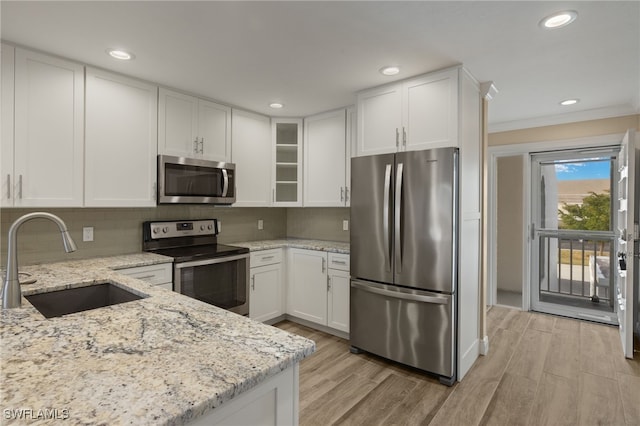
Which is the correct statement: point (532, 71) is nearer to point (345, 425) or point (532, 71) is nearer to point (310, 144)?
point (310, 144)

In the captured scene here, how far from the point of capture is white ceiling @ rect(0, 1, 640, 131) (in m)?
1.80

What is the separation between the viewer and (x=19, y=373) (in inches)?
32.9

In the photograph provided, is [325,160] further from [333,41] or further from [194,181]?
[333,41]

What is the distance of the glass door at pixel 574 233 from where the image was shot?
3896 mm

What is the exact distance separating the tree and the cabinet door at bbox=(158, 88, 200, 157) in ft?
14.4

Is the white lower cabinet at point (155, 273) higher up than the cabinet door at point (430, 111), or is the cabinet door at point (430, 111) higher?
the cabinet door at point (430, 111)

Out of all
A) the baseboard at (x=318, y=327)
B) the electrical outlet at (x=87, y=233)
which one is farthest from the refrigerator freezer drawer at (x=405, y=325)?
the electrical outlet at (x=87, y=233)

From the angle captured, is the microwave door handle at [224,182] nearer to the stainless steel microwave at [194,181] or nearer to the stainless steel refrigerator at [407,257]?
the stainless steel microwave at [194,181]

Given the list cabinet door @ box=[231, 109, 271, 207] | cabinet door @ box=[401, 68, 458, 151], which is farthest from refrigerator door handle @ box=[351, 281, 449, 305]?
cabinet door @ box=[231, 109, 271, 207]

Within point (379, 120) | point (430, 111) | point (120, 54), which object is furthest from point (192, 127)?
point (430, 111)

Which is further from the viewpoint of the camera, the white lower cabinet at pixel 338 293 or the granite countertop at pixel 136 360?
the white lower cabinet at pixel 338 293

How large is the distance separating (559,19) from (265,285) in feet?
10.4

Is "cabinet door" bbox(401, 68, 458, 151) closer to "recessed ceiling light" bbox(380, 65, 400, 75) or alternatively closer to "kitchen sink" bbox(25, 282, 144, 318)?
"recessed ceiling light" bbox(380, 65, 400, 75)

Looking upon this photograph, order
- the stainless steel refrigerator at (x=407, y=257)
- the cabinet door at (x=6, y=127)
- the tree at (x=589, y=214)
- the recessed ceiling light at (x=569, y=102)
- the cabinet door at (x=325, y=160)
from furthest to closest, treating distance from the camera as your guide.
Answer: the tree at (x=589, y=214) < the cabinet door at (x=325, y=160) < the recessed ceiling light at (x=569, y=102) < the stainless steel refrigerator at (x=407, y=257) < the cabinet door at (x=6, y=127)
